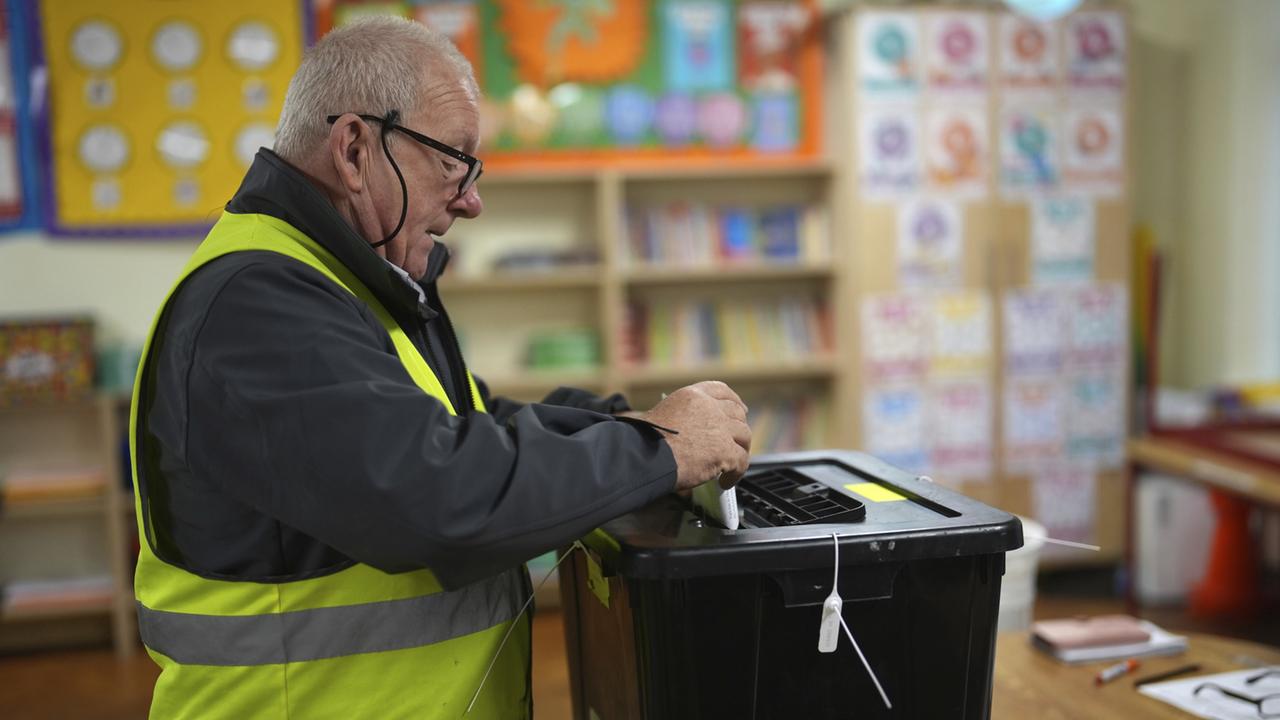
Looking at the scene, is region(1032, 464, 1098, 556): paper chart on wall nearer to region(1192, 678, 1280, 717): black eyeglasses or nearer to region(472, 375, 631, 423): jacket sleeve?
region(1192, 678, 1280, 717): black eyeglasses

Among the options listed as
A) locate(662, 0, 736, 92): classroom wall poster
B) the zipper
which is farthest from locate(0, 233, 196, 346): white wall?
the zipper

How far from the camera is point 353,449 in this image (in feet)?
3.40

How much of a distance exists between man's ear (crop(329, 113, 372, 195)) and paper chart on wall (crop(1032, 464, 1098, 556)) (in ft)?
12.8

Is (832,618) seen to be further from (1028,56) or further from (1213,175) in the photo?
(1213,175)

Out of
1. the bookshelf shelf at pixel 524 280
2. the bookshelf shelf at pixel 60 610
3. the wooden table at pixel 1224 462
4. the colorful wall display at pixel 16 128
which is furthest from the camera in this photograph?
the bookshelf shelf at pixel 524 280

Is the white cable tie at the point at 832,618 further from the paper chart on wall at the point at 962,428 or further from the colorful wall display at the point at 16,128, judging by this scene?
the colorful wall display at the point at 16,128

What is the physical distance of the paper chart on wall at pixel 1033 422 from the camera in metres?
4.57

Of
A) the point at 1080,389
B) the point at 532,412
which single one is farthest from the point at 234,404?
the point at 1080,389

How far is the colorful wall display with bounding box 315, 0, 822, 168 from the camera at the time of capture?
4.48m

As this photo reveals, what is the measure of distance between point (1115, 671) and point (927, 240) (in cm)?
295

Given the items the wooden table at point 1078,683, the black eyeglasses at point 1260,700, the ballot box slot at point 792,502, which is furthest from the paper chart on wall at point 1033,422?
the ballot box slot at point 792,502

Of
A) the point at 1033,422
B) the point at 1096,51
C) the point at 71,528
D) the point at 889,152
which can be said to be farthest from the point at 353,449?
the point at 1096,51

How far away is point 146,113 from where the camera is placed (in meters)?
4.27

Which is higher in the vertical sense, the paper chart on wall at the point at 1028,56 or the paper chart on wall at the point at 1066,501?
the paper chart on wall at the point at 1028,56
